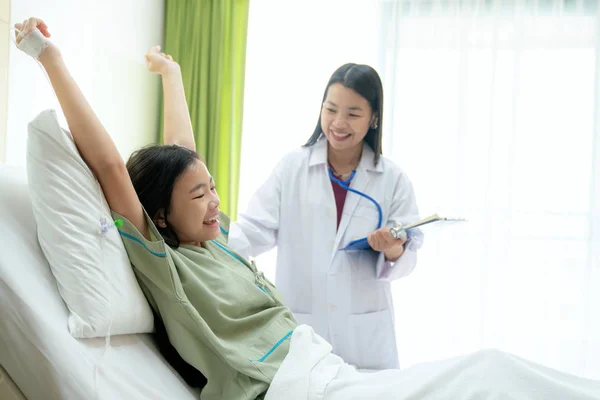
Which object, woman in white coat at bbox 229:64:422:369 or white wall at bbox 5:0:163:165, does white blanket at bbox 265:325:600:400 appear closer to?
woman in white coat at bbox 229:64:422:369

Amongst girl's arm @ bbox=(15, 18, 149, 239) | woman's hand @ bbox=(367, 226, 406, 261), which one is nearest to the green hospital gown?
girl's arm @ bbox=(15, 18, 149, 239)

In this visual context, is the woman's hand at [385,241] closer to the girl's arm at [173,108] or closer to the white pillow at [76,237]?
the girl's arm at [173,108]

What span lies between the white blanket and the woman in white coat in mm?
880

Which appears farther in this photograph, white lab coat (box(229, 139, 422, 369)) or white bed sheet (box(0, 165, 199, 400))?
white lab coat (box(229, 139, 422, 369))

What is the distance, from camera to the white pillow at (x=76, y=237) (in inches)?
40.6

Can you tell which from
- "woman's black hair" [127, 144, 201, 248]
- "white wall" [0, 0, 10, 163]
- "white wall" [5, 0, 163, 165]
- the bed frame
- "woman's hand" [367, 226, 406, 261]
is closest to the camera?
the bed frame

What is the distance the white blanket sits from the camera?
1006 millimetres

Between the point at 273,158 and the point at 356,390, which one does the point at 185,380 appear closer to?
the point at 356,390

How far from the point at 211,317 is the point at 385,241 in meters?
0.88

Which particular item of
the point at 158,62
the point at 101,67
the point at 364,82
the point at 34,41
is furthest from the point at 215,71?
the point at 34,41

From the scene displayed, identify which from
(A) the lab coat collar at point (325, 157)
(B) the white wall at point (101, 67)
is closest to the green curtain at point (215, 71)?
(B) the white wall at point (101, 67)

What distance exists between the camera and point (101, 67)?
2924 millimetres

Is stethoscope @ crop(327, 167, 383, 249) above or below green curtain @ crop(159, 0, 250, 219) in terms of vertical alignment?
below

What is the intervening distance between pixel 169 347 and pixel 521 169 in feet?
9.11
